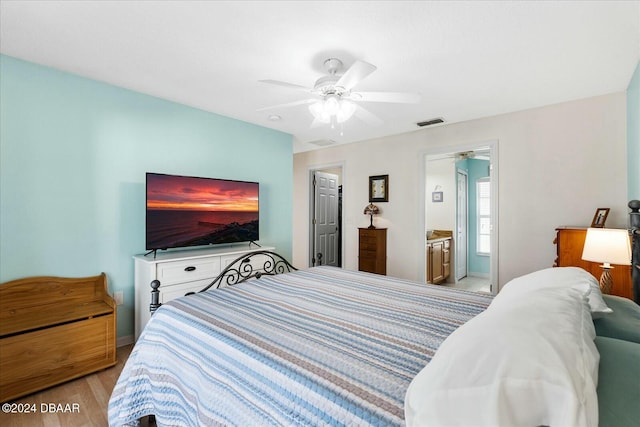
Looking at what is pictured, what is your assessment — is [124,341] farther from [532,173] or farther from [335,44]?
[532,173]

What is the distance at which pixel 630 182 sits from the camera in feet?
8.95

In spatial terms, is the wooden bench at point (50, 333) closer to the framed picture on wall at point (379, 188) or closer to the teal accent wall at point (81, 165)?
the teal accent wall at point (81, 165)

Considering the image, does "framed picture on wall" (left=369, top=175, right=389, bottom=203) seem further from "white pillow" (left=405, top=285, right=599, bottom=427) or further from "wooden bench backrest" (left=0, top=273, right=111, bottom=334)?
"white pillow" (left=405, top=285, right=599, bottom=427)

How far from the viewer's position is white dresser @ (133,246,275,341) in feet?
8.86

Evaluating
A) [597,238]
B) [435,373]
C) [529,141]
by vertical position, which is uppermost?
[529,141]

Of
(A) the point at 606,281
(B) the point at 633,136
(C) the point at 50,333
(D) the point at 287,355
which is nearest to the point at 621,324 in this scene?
(A) the point at 606,281

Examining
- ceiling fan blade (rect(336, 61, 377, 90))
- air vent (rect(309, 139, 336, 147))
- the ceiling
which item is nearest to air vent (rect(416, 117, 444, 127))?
the ceiling

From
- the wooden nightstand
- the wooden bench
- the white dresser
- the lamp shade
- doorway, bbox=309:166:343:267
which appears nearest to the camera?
the lamp shade

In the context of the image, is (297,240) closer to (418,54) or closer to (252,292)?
(252,292)

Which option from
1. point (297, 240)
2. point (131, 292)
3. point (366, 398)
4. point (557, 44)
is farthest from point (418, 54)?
point (297, 240)

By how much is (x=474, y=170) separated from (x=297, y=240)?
3.82m

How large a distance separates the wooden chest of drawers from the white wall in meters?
0.11

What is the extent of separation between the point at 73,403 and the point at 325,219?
4.57m

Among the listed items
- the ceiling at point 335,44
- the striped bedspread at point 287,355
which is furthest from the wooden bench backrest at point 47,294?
the ceiling at point 335,44
